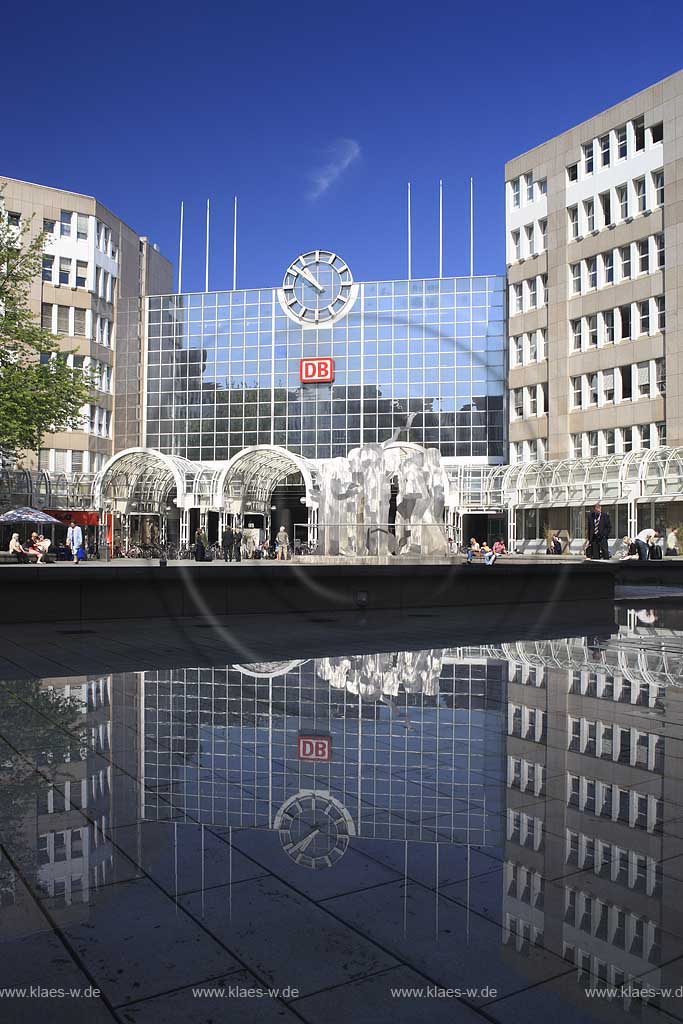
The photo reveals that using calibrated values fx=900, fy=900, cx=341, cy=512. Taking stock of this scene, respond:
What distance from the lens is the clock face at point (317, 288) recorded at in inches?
2736

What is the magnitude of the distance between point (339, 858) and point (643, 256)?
54.1m

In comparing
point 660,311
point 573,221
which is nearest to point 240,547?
point 660,311

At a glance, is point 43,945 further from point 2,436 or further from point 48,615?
point 2,436

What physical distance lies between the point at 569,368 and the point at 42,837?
186ft

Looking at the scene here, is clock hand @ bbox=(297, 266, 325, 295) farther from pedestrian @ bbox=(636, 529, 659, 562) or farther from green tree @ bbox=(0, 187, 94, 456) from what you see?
pedestrian @ bbox=(636, 529, 659, 562)

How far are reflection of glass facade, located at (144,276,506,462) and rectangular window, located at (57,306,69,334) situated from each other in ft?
22.9

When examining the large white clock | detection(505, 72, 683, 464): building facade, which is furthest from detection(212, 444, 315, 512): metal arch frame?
detection(505, 72, 683, 464): building facade

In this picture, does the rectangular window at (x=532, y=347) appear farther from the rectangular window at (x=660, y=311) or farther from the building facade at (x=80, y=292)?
the building facade at (x=80, y=292)

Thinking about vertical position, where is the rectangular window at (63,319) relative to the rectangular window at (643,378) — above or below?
above

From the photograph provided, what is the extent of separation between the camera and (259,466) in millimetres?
58531

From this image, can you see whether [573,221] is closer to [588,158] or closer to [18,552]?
[588,158]

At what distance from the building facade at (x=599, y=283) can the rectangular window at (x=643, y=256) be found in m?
0.11

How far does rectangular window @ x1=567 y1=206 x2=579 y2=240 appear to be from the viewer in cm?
5738

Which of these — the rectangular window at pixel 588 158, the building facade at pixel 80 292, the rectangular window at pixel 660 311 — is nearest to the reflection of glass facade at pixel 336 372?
the building facade at pixel 80 292
